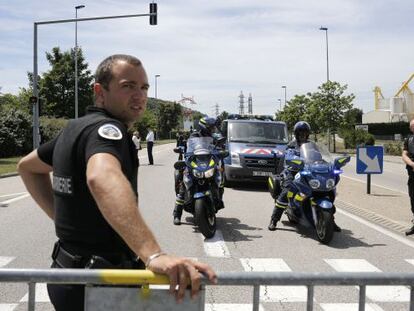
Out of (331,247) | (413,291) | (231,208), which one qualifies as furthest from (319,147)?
(413,291)

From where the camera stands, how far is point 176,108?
9569cm

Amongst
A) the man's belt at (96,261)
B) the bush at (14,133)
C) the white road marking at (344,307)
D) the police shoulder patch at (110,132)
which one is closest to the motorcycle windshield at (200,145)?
the white road marking at (344,307)

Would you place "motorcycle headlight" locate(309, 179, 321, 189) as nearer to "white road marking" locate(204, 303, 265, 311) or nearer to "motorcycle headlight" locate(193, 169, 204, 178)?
"motorcycle headlight" locate(193, 169, 204, 178)

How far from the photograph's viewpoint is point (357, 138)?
43.5 meters

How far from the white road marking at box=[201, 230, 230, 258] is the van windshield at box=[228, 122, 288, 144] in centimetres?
845

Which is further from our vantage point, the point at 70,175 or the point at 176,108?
the point at 176,108

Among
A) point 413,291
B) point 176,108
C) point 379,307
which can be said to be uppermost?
point 176,108

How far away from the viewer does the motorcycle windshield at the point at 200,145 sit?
8.27 meters

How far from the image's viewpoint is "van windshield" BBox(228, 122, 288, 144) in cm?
1634

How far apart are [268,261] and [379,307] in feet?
6.39

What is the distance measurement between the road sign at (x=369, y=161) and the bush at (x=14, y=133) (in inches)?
834

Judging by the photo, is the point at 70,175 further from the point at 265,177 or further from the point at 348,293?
the point at 265,177

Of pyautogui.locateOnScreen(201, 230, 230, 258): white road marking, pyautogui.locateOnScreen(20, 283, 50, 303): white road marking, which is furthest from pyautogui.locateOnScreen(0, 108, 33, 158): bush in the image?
pyautogui.locateOnScreen(20, 283, 50, 303): white road marking

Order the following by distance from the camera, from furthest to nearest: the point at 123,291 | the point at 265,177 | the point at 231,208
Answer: the point at 265,177
the point at 231,208
the point at 123,291
